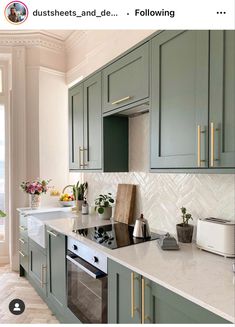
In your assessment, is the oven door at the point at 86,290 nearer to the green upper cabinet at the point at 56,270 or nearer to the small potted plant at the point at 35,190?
the green upper cabinet at the point at 56,270

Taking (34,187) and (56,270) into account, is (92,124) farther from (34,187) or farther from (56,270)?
(56,270)

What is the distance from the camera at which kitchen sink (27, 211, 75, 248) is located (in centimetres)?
238

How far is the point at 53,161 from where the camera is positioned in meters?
3.43

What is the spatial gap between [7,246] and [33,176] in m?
1.17

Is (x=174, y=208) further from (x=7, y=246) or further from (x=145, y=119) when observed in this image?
(x=7, y=246)

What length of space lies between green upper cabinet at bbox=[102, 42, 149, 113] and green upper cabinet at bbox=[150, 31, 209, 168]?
96mm

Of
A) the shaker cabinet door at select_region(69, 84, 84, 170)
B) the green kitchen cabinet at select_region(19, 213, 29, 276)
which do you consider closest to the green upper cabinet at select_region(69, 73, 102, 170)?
the shaker cabinet door at select_region(69, 84, 84, 170)

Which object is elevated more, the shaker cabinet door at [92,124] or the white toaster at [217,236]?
the shaker cabinet door at [92,124]

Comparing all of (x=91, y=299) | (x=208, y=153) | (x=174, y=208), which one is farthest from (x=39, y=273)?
(x=208, y=153)

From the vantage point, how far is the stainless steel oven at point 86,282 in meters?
1.50
